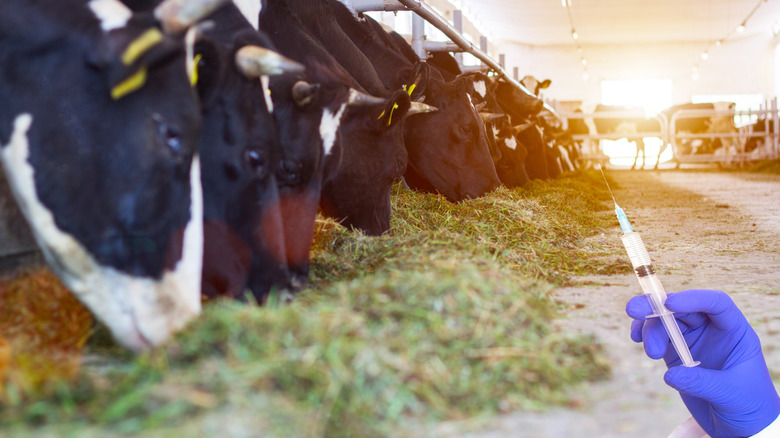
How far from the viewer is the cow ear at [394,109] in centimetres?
409

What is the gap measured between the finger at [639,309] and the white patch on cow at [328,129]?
1.67 metres

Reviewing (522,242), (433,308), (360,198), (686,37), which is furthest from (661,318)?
(686,37)

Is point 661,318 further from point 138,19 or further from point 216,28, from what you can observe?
point 216,28

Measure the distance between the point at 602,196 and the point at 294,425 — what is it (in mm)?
8122

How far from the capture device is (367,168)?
13.4 ft

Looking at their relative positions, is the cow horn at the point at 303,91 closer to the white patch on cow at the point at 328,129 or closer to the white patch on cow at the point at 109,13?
the white patch on cow at the point at 328,129

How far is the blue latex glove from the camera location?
1781 millimetres

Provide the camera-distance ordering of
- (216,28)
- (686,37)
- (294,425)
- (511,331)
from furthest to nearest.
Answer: (686,37)
(216,28)
(511,331)
(294,425)

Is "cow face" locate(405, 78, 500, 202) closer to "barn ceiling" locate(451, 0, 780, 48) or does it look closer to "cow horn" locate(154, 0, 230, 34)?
"cow horn" locate(154, 0, 230, 34)

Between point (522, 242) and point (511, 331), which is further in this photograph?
→ point (522, 242)

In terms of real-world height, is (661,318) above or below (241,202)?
below

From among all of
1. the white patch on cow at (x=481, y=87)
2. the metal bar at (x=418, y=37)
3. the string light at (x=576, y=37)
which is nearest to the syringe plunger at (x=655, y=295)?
the metal bar at (x=418, y=37)

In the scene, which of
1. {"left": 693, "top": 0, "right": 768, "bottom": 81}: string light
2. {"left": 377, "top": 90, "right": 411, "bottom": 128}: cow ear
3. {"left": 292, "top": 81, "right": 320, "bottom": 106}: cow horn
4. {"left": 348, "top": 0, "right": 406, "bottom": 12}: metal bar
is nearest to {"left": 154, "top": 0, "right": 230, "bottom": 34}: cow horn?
{"left": 292, "top": 81, "right": 320, "bottom": 106}: cow horn

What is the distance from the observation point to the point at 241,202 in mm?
2492
